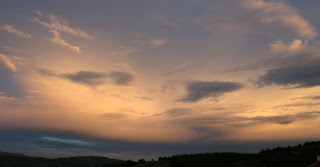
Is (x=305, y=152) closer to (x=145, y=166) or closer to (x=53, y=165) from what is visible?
(x=145, y=166)

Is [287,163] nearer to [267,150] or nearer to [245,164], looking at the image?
[245,164]

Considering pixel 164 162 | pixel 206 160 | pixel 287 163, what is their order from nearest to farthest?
pixel 287 163
pixel 206 160
pixel 164 162

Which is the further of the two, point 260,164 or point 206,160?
point 206,160

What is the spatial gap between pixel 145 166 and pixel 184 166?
6447mm

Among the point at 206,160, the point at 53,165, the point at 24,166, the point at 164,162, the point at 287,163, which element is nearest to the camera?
the point at 287,163

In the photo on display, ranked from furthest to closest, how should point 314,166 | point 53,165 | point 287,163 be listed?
point 53,165, point 287,163, point 314,166

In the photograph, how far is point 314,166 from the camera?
26891mm

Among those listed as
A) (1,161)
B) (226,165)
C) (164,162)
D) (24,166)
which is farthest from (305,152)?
(1,161)

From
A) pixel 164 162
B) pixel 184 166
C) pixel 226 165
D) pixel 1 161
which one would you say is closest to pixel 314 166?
pixel 226 165

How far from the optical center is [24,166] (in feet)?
594

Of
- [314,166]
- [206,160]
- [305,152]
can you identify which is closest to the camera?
[314,166]

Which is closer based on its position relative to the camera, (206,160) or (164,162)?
(206,160)

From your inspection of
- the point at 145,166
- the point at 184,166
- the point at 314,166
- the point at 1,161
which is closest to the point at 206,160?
the point at 184,166

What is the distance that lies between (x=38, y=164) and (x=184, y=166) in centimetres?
17543
